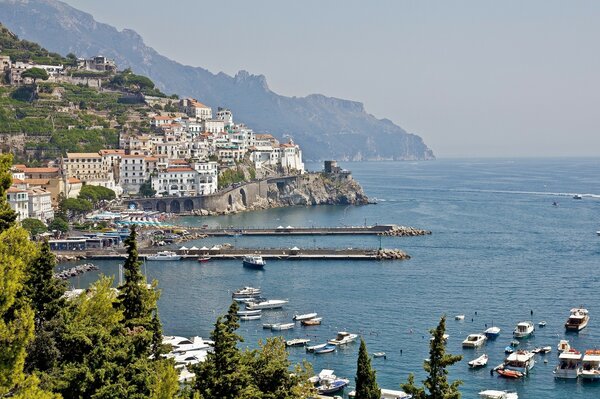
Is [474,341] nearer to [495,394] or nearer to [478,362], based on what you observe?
[478,362]

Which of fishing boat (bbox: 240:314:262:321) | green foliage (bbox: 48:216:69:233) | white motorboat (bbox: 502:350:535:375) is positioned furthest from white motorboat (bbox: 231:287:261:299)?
green foliage (bbox: 48:216:69:233)

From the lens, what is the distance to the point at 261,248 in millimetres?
69812

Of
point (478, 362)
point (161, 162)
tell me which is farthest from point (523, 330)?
point (161, 162)

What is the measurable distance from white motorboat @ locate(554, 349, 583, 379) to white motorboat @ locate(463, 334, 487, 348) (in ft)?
13.5

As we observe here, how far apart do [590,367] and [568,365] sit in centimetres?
105

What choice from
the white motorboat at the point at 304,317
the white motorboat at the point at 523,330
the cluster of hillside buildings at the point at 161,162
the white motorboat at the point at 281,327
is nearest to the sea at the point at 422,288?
the white motorboat at the point at 523,330

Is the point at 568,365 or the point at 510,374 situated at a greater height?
the point at 568,365

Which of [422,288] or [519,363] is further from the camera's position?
[422,288]

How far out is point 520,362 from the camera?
34688mm

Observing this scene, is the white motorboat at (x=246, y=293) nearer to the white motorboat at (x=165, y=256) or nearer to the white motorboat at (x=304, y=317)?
the white motorboat at (x=304, y=317)

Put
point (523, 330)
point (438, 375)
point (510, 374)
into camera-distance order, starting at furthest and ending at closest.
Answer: point (523, 330)
point (510, 374)
point (438, 375)

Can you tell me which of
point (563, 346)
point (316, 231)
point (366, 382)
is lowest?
point (563, 346)

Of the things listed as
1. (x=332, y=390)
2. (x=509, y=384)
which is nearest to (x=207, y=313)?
(x=332, y=390)

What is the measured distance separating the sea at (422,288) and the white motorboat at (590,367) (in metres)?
0.54
